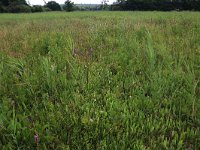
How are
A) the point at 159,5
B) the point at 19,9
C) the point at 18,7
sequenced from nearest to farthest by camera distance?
the point at 19,9 < the point at 18,7 < the point at 159,5

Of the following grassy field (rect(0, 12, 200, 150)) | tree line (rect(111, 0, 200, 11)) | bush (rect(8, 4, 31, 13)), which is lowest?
grassy field (rect(0, 12, 200, 150))

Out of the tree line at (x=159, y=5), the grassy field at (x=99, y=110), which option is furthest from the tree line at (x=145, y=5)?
the grassy field at (x=99, y=110)

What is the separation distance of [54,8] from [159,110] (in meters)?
83.5

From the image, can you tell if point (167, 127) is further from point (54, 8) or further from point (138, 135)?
point (54, 8)

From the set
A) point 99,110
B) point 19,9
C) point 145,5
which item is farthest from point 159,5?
point 99,110

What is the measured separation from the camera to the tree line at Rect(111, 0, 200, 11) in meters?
63.8

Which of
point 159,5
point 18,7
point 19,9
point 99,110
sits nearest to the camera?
point 99,110

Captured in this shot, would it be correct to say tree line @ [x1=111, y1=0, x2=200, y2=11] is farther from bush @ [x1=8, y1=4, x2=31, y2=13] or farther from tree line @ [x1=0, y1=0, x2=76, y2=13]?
bush @ [x1=8, y1=4, x2=31, y2=13]

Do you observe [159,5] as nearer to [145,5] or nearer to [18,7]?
[145,5]

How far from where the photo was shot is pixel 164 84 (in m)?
2.91

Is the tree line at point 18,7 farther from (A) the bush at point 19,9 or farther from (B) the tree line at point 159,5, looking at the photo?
(B) the tree line at point 159,5

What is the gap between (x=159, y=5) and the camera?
68.4 m

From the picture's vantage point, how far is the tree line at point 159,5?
63.8m

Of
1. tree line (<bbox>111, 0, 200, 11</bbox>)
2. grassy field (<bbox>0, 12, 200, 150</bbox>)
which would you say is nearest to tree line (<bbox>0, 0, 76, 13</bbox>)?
tree line (<bbox>111, 0, 200, 11</bbox>)
